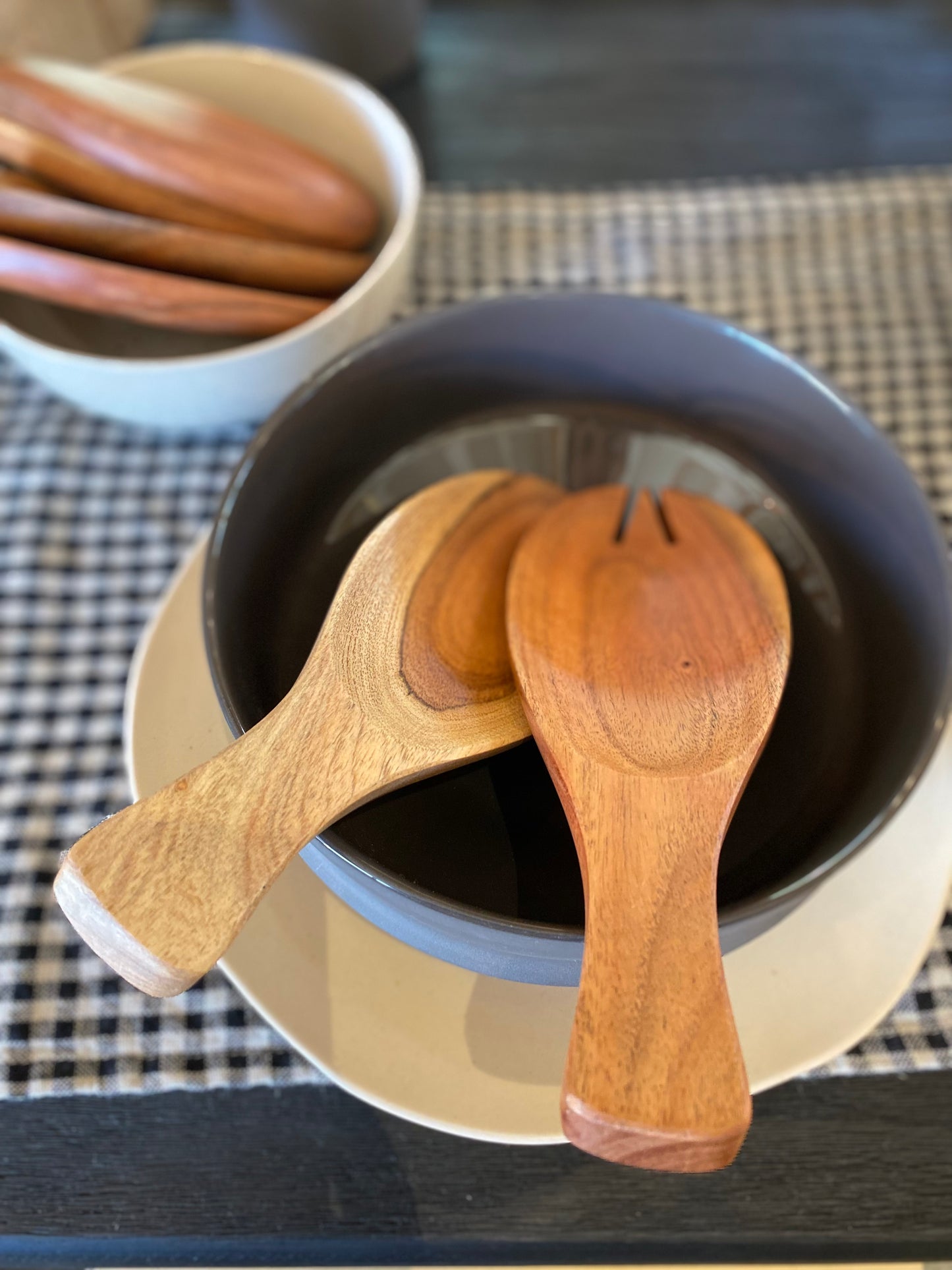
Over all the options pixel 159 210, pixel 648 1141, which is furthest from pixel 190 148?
pixel 648 1141

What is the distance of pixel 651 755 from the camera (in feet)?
0.83

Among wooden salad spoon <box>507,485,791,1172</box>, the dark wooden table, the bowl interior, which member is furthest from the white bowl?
the dark wooden table

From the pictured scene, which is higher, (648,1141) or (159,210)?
(159,210)

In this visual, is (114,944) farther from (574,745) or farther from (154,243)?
(154,243)

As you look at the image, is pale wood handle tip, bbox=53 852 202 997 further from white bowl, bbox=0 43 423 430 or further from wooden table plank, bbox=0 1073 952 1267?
white bowl, bbox=0 43 423 430

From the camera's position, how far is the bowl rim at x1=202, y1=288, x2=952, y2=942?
0.22m

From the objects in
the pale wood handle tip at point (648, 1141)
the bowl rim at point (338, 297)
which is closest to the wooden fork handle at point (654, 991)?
the pale wood handle tip at point (648, 1141)

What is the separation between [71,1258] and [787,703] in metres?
0.27

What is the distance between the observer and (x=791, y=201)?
49 cm

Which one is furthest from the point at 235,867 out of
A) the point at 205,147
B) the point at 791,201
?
the point at 791,201

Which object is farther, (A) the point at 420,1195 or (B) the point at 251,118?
(B) the point at 251,118

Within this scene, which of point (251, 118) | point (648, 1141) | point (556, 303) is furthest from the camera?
point (251, 118)

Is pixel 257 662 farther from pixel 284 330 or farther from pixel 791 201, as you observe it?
pixel 791 201

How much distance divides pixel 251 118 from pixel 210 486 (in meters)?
0.19
